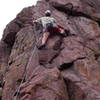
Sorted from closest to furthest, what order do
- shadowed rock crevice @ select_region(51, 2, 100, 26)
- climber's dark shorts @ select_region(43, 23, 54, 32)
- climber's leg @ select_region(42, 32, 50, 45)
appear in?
climber's leg @ select_region(42, 32, 50, 45), climber's dark shorts @ select_region(43, 23, 54, 32), shadowed rock crevice @ select_region(51, 2, 100, 26)

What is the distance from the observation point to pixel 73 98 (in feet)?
60.0

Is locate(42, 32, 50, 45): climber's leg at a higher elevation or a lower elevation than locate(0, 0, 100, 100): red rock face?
higher

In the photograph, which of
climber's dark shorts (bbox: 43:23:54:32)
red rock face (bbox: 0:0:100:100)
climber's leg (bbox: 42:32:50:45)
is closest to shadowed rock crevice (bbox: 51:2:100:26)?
red rock face (bbox: 0:0:100:100)

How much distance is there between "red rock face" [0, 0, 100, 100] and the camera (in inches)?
715

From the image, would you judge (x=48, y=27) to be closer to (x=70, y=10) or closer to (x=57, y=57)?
(x=57, y=57)

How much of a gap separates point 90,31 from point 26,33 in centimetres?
525

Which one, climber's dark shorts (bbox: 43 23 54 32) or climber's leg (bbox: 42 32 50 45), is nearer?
climber's leg (bbox: 42 32 50 45)

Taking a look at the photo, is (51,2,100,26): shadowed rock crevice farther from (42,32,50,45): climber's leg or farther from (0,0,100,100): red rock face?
(42,32,50,45): climber's leg

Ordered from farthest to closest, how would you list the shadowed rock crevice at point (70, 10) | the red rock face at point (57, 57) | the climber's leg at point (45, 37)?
1. the shadowed rock crevice at point (70, 10)
2. the climber's leg at point (45, 37)
3. the red rock face at point (57, 57)

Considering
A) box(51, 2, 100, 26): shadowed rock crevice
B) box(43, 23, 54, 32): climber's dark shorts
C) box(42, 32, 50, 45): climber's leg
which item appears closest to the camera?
box(42, 32, 50, 45): climber's leg

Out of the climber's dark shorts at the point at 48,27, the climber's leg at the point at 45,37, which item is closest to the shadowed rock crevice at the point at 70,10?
the climber's dark shorts at the point at 48,27

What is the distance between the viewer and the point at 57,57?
850 inches

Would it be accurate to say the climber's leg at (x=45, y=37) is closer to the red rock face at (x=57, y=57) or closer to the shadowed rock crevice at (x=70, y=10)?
the red rock face at (x=57, y=57)

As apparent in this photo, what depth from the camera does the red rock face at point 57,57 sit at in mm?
18156
